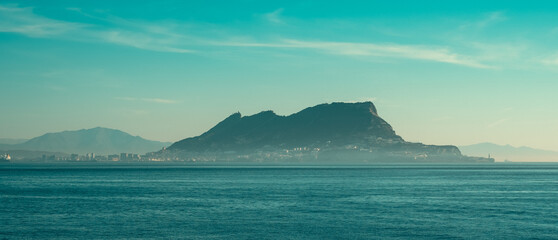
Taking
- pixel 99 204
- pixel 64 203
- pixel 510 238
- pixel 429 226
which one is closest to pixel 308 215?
pixel 429 226

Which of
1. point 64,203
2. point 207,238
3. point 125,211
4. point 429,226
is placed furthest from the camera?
point 64,203

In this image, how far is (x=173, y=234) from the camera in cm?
5809

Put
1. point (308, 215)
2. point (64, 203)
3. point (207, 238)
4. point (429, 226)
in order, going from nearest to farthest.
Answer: point (207, 238), point (429, 226), point (308, 215), point (64, 203)

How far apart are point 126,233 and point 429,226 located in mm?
32684

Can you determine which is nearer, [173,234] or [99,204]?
[173,234]

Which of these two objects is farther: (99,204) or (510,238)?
(99,204)

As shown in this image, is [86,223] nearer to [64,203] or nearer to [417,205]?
[64,203]

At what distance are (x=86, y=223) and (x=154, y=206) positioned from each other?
20880 millimetres

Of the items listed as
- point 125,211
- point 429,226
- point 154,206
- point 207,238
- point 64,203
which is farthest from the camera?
point 64,203

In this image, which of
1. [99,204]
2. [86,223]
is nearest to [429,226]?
[86,223]

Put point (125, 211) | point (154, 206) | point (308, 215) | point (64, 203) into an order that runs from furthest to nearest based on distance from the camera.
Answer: point (64, 203) < point (154, 206) < point (125, 211) < point (308, 215)

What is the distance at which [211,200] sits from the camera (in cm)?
9912

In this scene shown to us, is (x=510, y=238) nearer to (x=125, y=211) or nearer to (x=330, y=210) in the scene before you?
(x=330, y=210)

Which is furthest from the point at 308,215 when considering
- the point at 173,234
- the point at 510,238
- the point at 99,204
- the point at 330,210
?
the point at 99,204
